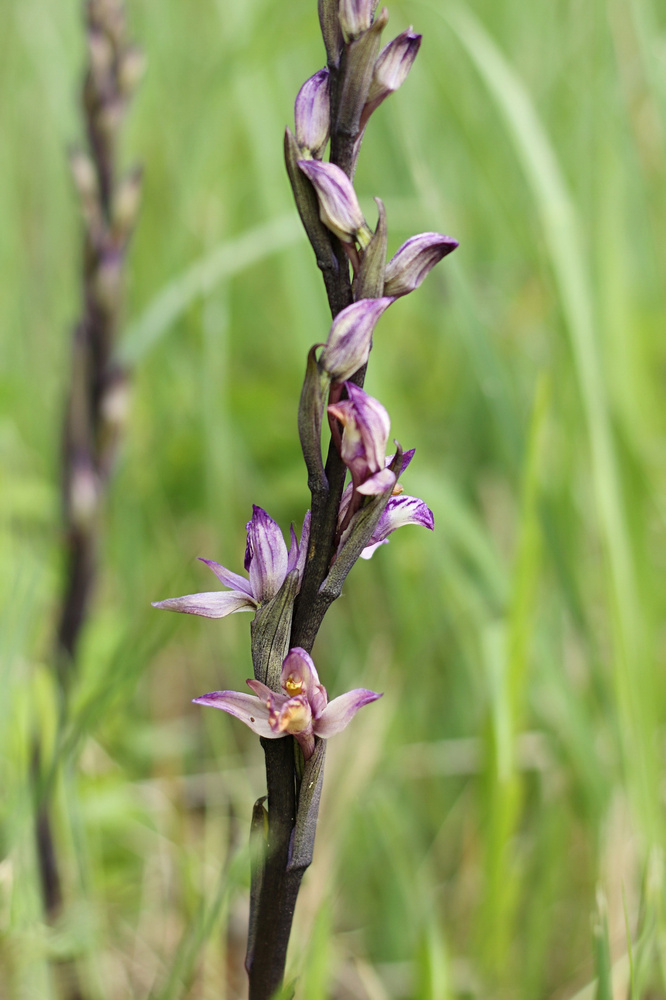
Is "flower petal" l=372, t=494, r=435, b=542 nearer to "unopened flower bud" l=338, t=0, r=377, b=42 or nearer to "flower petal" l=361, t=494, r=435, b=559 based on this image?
"flower petal" l=361, t=494, r=435, b=559

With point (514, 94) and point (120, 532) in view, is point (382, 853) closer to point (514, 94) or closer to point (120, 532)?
point (120, 532)

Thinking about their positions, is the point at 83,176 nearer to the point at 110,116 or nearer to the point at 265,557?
the point at 110,116

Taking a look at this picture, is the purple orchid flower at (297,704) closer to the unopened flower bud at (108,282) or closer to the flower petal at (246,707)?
the flower petal at (246,707)

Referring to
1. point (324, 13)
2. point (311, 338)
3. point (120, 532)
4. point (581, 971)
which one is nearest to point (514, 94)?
point (311, 338)

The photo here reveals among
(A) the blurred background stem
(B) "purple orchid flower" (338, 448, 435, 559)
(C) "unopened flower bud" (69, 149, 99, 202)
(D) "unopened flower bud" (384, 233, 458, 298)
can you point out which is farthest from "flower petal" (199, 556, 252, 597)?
(C) "unopened flower bud" (69, 149, 99, 202)

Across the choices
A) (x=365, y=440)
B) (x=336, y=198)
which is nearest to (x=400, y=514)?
(x=365, y=440)

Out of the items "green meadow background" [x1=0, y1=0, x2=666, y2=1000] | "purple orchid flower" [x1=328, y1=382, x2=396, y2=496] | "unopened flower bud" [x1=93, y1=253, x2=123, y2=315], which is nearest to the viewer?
"purple orchid flower" [x1=328, y1=382, x2=396, y2=496]
